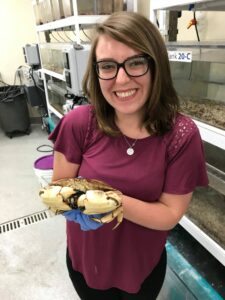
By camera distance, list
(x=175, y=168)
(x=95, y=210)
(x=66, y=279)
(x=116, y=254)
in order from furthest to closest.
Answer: (x=66, y=279)
(x=116, y=254)
(x=175, y=168)
(x=95, y=210)

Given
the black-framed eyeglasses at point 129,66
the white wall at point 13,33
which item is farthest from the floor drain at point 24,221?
the white wall at point 13,33

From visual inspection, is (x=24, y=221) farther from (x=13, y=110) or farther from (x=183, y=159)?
(x=13, y=110)

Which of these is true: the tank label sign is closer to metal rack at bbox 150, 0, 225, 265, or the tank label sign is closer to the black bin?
metal rack at bbox 150, 0, 225, 265

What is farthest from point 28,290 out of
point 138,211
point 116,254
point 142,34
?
point 142,34

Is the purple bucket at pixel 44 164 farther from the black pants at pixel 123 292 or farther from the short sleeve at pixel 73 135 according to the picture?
the short sleeve at pixel 73 135

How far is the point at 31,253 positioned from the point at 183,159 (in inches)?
59.5

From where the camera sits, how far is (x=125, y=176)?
78 centimetres

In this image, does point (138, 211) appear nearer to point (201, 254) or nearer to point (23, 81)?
point (201, 254)

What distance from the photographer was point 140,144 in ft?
2.56

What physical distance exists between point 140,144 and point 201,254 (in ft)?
3.75

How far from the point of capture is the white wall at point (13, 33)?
Result: 3.72 m

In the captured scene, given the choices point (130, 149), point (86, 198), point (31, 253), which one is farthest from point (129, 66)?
point (31, 253)

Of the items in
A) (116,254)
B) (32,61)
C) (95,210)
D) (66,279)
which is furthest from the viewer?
(32,61)

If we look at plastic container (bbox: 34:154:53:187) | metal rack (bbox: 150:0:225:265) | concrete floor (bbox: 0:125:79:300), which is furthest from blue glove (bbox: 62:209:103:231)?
plastic container (bbox: 34:154:53:187)
